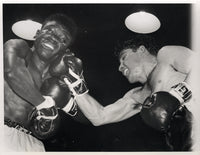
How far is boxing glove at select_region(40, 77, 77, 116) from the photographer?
1.72 metres

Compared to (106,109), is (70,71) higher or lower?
higher

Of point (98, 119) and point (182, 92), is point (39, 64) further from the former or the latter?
point (182, 92)

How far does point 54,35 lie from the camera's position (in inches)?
68.2

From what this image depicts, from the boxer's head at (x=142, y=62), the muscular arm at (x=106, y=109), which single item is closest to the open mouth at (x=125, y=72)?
the boxer's head at (x=142, y=62)

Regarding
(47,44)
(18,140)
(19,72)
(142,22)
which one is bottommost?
(18,140)

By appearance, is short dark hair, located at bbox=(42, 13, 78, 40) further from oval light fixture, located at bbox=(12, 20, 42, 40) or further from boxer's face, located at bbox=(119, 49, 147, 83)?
boxer's face, located at bbox=(119, 49, 147, 83)

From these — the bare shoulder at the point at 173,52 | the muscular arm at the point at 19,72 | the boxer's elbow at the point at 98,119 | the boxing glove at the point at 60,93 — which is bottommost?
the boxer's elbow at the point at 98,119

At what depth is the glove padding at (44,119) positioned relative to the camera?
172cm

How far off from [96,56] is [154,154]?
0.56m

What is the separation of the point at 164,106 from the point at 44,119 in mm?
590

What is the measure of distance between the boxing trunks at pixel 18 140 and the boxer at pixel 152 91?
286 millimetres

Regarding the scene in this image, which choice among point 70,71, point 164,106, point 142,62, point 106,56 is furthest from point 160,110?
point 70,71

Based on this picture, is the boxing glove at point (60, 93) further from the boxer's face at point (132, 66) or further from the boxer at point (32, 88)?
the boxer's face at point (132, 66)

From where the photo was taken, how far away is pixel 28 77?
172 cm
